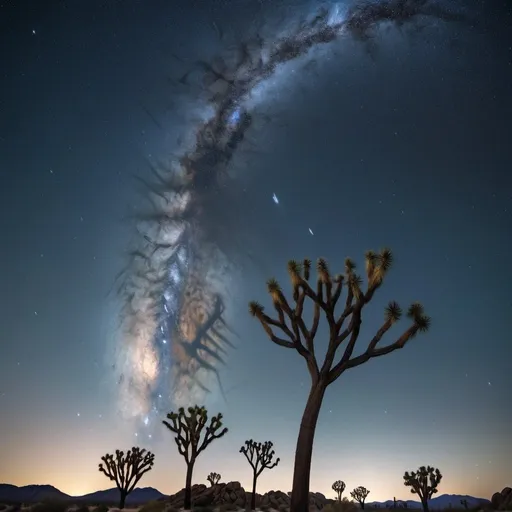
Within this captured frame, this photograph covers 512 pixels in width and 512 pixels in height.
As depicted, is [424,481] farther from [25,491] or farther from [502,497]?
[25,491]

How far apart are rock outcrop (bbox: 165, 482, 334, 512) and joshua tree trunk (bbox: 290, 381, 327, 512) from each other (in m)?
20.8

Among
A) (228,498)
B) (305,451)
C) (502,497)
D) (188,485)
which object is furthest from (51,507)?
(502,497)

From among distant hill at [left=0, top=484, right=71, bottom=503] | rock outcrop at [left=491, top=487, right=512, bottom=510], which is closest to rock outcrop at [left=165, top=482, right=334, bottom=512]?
rock outcrop at [left=491, top=487, right=512, bottom=510]

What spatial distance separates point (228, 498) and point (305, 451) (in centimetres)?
2609

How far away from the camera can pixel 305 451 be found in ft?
37.5

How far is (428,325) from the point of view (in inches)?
472

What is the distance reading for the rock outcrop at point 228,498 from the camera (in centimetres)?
3013

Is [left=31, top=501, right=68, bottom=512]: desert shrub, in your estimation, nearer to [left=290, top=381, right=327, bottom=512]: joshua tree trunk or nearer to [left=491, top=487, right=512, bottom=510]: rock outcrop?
[left=290, top=381, right=327, bottom=512]: joshua tree trunk

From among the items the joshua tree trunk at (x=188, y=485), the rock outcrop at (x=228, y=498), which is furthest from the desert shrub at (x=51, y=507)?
the rock outcrop at (x=228, y=498)

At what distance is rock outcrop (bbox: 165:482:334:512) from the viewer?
3013 centimetres

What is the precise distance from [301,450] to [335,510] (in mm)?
4449

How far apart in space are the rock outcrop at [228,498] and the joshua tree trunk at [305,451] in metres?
20.8

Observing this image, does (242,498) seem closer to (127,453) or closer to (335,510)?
(127,453)

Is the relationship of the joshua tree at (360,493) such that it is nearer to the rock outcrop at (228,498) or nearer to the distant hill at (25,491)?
the rock outcrop at (228,498)
